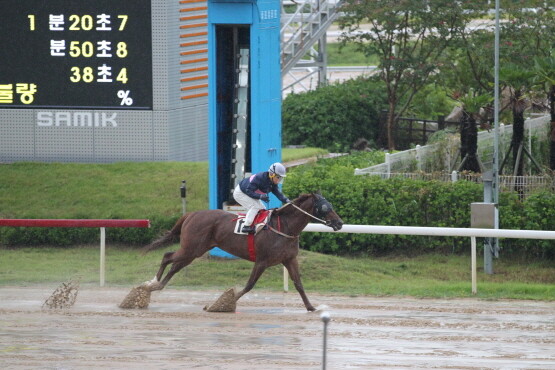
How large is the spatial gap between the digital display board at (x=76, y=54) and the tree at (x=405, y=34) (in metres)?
6.37

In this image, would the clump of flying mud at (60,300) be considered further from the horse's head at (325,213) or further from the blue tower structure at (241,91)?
the blue tower structure at (241,91)

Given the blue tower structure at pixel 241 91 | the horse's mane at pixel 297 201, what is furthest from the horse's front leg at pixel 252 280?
the blue tower structure at pixel 241 91

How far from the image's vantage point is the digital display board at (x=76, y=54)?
17797mm

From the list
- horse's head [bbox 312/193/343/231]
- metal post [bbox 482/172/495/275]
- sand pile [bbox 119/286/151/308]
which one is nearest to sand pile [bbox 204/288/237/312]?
sand pile [bbox 119/286/151/308]

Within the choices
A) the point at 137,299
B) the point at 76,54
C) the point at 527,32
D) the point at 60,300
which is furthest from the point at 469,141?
the point at 60,300

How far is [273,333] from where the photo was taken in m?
11.0

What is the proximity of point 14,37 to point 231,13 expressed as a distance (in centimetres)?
467

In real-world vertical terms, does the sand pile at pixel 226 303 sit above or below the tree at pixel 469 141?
below

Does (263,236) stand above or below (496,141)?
below

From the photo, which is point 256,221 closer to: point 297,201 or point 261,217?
point 261,217

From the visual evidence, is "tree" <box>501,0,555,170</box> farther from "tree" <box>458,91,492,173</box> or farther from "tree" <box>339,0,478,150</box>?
"tree" <box>458,91,492,173</box>

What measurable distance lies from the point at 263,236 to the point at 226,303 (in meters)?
0.84

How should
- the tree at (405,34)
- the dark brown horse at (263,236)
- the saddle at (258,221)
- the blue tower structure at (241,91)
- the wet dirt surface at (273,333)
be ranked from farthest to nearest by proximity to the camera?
1. the tree at (405,34)
2. the blue tower structure at (241,91)
3. the saddle at (258,221)
4. the dark brown horse at (263,236)
5. the wet dirt surface at (273,333)

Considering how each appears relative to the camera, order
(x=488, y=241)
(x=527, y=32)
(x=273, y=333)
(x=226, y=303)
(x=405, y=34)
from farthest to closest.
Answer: (x=405, y=34), (x=527, y=32), (x=488, y=241), (x=226, y=303), (x=273, y=333)
